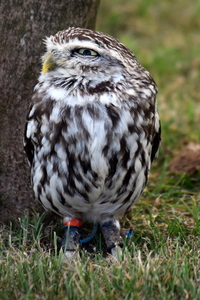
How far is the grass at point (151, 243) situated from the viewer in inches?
120

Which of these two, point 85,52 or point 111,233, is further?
point 111,233

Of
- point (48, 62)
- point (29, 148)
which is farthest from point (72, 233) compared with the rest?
point (48, 62)

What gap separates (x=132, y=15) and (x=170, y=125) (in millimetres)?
3516

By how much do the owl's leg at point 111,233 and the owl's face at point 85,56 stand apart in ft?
3.66

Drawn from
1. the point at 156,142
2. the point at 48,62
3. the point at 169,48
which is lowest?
the point at 156,142

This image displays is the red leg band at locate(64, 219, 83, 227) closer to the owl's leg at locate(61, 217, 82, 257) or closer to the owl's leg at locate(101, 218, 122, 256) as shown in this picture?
the owl's leg at locate(61, 217, 82, 257)

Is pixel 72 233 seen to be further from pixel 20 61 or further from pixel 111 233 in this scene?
pixel 20 61

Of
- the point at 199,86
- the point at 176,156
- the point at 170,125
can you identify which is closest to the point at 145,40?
the point at 199,86

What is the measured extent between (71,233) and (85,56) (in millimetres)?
1282

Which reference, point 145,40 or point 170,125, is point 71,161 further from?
point 145,40

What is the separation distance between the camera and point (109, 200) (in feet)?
12.4

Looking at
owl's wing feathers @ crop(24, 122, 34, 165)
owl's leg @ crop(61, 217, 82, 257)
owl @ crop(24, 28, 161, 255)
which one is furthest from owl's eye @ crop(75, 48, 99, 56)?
owl's leg @ crop(61, 217, 82, 257)

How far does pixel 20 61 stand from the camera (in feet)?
13.4

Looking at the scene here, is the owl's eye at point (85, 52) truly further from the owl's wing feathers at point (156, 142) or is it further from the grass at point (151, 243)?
the grass at point (151, 243)
